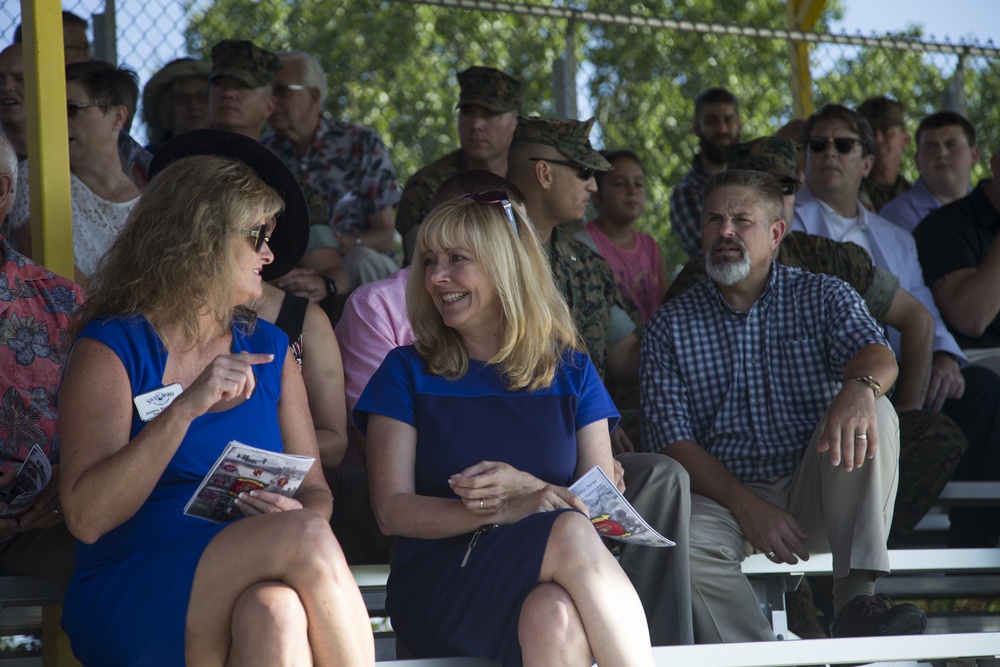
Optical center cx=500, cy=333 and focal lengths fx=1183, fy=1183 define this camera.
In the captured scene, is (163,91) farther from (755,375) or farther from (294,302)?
(755,375)

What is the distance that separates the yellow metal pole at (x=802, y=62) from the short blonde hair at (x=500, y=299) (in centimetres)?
396

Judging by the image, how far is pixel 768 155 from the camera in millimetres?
4816

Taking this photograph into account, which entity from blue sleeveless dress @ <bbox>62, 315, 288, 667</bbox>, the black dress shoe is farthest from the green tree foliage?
blue sleeveless dress @ <bbox>62, 315, 288, 667</bbox>

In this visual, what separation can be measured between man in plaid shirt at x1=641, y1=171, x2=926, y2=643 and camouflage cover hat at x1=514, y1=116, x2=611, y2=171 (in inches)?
21.0

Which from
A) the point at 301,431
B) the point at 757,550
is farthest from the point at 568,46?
the point at 301,431

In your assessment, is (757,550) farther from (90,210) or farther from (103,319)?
(90,210)

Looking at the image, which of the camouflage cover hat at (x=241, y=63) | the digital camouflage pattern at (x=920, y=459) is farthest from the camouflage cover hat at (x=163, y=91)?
the digital camouflage pattern at (x=920, y=459)

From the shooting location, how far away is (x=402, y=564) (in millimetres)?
2805

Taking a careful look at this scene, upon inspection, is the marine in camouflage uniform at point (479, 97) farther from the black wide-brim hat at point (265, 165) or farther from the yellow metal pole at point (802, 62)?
the yellow metal pole at point (802, 62)

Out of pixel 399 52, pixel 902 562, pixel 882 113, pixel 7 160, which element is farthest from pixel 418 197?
pixel 399 52

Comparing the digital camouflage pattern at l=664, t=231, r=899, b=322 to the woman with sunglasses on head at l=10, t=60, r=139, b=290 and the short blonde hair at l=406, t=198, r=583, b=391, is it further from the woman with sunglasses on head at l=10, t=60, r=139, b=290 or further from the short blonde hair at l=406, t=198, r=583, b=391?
the woman with sunglasses on head at l=10, t=60, r=139, b=290

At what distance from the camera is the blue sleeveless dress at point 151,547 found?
7.27ft

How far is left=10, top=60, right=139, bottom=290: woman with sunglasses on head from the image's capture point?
3.98 meters

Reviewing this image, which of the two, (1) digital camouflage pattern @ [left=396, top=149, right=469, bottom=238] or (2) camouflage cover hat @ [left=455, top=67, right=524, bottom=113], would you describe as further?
(2) camouflage cover hat @ [left=455, top=67, right=524, bottom=113]
